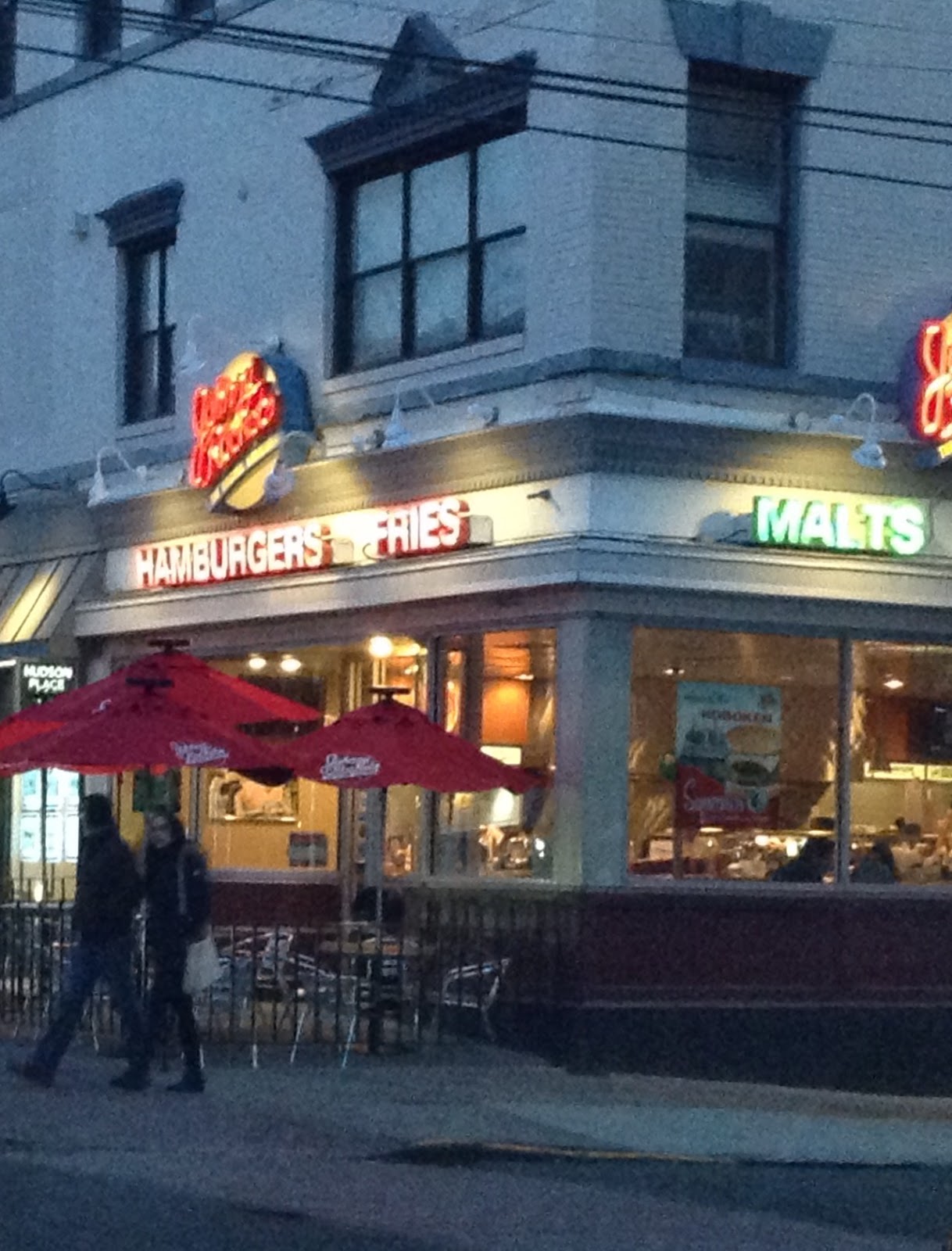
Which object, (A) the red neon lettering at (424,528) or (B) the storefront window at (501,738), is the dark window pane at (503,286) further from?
(B) the storefront window at (501,738)

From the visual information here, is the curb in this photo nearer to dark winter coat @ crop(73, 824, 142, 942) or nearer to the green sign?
dark winter coat @ crop(73, 824, 142, 942)

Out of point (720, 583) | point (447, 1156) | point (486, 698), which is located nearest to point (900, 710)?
point (720, 583)

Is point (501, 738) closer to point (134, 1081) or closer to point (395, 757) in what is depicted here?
point (395, 757)

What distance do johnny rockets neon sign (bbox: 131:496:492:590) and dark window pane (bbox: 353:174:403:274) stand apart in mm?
2306

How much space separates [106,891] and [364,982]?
7.96ft

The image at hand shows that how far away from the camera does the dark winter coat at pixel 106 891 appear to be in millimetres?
16297

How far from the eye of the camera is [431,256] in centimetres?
2044

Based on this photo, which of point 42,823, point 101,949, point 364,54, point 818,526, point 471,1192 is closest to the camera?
point 471,1192

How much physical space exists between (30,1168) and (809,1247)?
4.21 m

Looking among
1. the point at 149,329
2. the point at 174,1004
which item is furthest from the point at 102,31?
the point at 174,1004

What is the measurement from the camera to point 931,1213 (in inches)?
508

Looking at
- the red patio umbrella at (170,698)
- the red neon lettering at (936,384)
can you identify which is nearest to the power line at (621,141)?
the red neon lettering at (936,384)

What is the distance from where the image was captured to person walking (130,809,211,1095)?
53.7 ft

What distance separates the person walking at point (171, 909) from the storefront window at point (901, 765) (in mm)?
5592
